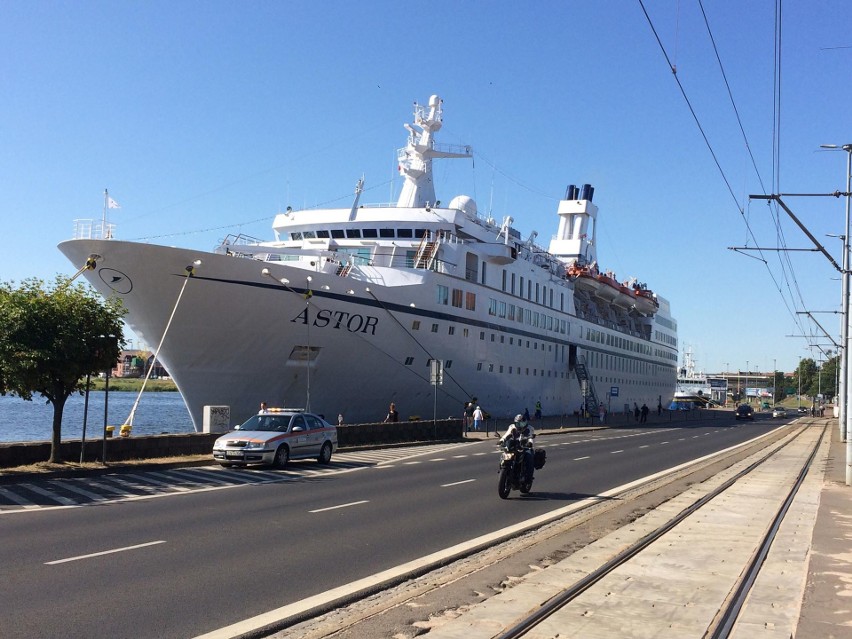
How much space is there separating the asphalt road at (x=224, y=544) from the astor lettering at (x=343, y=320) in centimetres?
1183

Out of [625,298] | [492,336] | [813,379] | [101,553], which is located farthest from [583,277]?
[813,379]

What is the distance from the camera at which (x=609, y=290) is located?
70.7 m

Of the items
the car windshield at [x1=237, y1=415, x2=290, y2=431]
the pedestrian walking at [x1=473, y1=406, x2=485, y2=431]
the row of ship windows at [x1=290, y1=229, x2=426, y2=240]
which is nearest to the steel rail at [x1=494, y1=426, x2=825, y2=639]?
the car windshield at [x1=237, y1=415, x2=290, y2=431]

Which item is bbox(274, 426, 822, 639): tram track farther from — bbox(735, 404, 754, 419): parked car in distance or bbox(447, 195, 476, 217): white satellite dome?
bbox(735, 404, 754, 419): parked car in distance

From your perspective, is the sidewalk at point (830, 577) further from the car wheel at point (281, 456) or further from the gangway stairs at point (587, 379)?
the gangway stairs at point (587, 379)

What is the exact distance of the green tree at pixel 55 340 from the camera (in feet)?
54.4

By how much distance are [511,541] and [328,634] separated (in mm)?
4884

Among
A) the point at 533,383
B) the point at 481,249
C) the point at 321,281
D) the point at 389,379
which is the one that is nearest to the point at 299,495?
the point at 321,281

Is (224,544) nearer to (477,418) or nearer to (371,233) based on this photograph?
(477,418)

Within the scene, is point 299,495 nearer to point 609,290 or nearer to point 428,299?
point 428,299

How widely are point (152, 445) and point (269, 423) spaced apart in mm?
2846

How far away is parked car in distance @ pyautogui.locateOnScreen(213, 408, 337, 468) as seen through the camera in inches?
758

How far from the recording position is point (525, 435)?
49.0ft

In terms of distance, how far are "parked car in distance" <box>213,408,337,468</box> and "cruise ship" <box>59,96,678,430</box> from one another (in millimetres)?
7335
